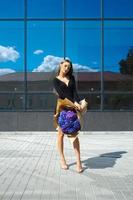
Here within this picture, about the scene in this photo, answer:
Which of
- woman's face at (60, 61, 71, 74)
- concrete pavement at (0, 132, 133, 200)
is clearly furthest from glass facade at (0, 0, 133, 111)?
woman's face at (60, 61, 71, 74)

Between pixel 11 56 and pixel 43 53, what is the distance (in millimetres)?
1203

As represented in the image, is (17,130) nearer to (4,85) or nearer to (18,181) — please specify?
(4,85)

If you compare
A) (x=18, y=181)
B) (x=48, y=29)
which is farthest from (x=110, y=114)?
(x=18, y=181)

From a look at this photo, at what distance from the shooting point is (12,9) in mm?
20453

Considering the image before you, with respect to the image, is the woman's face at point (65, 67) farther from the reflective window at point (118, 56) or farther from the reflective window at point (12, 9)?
the reflective window at point (12, 9)

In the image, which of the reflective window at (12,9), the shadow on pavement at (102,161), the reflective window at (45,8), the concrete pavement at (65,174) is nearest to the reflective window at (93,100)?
the reflective window at (45,8)

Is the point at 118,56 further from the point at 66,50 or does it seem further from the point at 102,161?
the point at 102,161

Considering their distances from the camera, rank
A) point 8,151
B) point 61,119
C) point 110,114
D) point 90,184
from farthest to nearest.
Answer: point 110,114 → point 8,151 → point 61,119 → point 90,184

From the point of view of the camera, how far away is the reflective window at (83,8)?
2041cm

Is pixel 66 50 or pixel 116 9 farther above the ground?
pixel 116 9

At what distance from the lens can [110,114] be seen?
20.0 m

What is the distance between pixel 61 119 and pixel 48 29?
11.4 metres

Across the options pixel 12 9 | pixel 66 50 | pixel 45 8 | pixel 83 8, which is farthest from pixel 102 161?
pixel 12 9

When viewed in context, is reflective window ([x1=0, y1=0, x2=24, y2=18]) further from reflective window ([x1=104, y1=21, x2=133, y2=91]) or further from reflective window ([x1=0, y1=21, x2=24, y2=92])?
reflective window ([x1=104, y1=21, x2=133, y2=91])
